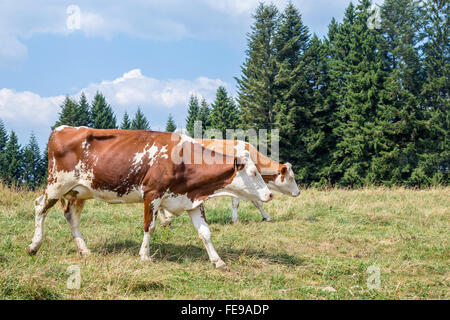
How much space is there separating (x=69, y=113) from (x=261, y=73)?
37420 millimetres

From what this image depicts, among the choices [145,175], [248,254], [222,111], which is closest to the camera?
[145,175]

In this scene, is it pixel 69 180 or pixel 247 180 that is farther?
pixel 69 180

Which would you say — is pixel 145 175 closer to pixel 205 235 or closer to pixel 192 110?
pixel 205 235

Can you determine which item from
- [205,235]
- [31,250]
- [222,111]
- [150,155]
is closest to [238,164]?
[205,235]

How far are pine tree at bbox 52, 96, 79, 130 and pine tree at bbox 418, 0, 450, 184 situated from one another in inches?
1885

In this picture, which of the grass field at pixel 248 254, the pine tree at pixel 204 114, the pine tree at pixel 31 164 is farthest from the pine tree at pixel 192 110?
the grass field at pixel 248 254

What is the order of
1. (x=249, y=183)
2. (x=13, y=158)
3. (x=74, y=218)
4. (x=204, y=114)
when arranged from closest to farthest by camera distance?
(x=249, y=183), (x=74, y=218), (x=13, y=158), (x=204, y=114)

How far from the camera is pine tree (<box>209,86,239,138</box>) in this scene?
46312 mm

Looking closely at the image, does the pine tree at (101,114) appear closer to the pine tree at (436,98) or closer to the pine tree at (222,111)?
the pine tree at (222,111)

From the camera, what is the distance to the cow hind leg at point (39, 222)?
6.21m

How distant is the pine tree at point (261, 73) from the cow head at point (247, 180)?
26682 millimetres

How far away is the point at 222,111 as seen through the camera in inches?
1864

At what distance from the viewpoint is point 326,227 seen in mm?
8758

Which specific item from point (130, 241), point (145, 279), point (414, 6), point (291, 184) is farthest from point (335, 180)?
point (145, 279)
